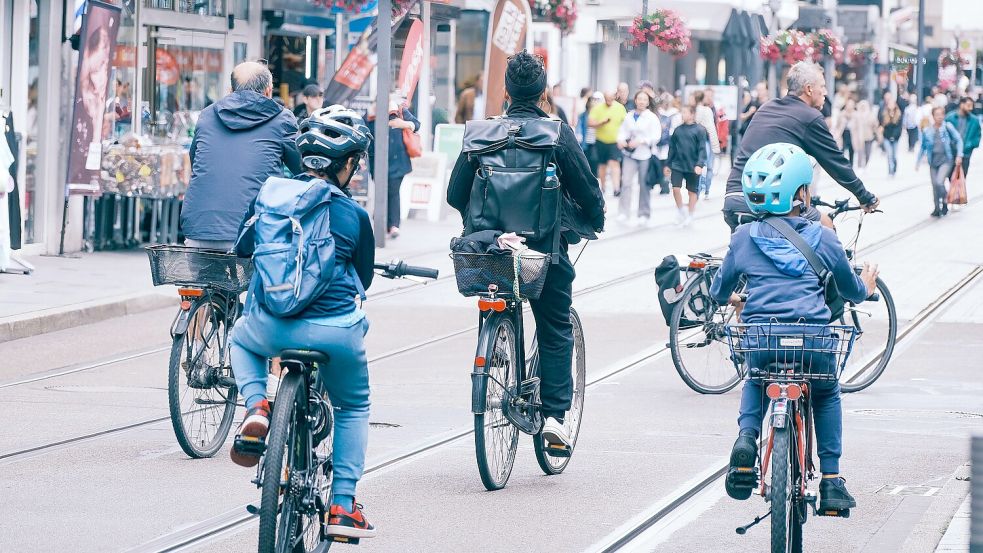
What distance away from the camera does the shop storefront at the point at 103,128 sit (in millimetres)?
16781

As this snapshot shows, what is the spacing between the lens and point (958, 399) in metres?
9.97

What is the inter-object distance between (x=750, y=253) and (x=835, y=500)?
90 centimetres

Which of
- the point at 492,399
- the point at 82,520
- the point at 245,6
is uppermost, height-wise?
the point at 245,6

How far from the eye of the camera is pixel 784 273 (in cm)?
600

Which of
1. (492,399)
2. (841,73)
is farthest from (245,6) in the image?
(841,73)

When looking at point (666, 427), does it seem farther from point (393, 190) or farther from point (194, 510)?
point (393, 190)

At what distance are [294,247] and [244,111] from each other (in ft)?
9.87

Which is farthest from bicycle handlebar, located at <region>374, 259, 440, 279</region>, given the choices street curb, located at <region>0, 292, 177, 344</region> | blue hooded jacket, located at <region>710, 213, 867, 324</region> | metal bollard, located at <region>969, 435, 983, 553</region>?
street curb, located at <region>0, 292, 177, 344</region>

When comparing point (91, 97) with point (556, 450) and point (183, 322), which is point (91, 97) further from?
point (556, 450)

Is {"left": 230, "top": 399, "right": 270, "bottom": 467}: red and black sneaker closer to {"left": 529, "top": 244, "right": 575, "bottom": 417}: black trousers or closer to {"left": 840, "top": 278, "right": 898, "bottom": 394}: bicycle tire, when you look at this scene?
{"left": 529, "top": 244, "right": 575, "bottom": 417}: black trousers

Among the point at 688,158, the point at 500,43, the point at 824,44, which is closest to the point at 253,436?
the point at 688,158

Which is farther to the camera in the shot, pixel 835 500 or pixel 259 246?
pixel 835 500

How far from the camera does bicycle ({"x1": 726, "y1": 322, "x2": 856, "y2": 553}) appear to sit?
568 centimetres

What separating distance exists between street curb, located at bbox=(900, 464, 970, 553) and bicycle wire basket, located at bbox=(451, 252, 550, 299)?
1.77m
